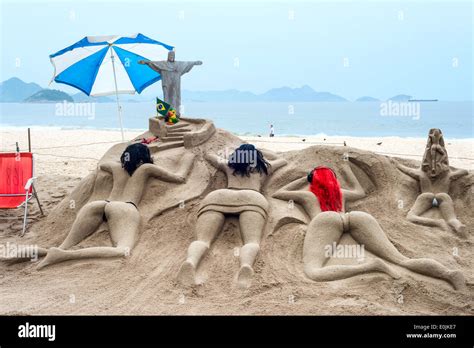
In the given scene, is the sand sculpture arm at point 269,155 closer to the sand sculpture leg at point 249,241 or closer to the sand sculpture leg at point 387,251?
the sand sculpture leg at point 249,241

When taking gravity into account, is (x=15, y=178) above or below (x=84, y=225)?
above

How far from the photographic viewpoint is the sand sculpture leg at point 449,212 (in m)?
6.38

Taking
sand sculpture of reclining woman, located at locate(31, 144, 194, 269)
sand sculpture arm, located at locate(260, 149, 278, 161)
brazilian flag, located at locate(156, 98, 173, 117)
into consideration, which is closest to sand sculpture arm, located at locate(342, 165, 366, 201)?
sand sculpture arm, located at locate(260, 149, 278, 161)

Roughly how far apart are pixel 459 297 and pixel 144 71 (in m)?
8.51

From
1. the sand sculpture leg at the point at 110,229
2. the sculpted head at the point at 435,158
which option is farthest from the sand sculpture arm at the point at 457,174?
the sand sculpture leg at the point at 110,229

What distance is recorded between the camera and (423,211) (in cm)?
667

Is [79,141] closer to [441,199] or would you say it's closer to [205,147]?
[205,147]

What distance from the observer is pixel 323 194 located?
20.6 feet

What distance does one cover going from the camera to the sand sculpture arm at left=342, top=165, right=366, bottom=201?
6465mm

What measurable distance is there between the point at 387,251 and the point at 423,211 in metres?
1.36

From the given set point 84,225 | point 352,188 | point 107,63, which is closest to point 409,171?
point 352,188

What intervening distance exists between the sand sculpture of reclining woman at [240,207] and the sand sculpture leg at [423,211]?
160cm

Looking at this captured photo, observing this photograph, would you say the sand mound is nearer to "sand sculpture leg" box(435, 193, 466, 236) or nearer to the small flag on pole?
"sand sculpture leg" box(435, 193, 466, 236)

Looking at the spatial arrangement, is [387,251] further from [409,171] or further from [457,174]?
[457,174]
